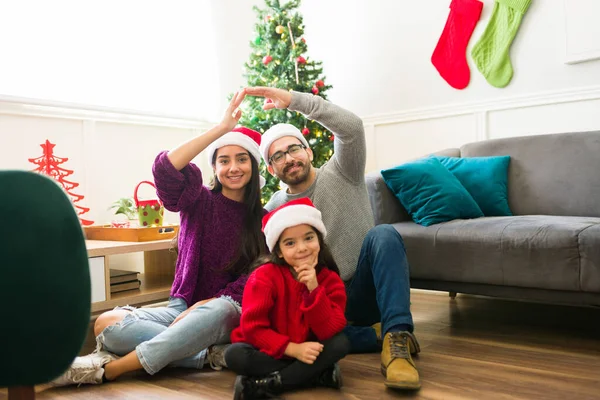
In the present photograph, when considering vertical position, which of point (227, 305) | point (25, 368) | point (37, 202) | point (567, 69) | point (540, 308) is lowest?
point (540, 308)

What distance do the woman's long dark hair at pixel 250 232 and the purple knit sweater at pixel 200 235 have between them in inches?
0.9

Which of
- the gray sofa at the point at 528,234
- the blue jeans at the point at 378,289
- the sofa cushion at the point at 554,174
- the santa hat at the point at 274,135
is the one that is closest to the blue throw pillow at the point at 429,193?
the gray sofa at the point at 528,234

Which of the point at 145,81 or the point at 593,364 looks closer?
the point at 593,364

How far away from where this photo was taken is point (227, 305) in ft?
5.96

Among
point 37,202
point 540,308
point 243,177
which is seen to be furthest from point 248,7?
point 37,202

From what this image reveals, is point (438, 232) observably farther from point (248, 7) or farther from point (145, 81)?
point (248, 7)

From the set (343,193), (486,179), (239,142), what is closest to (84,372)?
(239,142)

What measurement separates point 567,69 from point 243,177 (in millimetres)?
2153

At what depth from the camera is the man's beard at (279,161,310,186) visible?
2.01m

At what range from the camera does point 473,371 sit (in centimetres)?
171

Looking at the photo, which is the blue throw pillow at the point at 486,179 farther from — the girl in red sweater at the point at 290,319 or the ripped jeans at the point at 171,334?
the ripped jeans at the point at 171,334

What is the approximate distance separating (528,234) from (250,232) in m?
1.04

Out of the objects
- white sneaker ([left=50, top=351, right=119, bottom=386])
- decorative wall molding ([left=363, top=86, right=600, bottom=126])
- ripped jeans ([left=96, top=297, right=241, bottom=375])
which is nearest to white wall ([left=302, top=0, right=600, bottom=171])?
decorative wall molding ([left=363, top=86, right=600, bottom=126])

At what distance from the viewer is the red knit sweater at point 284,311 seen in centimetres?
159
